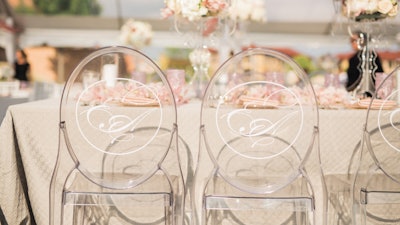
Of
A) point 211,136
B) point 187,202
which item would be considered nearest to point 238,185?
point 211,136

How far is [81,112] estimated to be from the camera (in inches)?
69.5

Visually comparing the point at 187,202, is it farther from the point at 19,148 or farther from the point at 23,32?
the point at 23,32

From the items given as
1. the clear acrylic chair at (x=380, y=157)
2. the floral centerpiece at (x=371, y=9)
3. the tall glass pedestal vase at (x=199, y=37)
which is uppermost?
the floral centerpiece at (x=371, y=9)

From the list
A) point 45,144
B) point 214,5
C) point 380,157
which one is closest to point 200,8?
point 214,5

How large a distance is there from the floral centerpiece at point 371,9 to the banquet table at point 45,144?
0.62 meters

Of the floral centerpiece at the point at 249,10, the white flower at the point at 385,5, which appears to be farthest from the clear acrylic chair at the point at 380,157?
the floral centerpiece at the point at 249,10

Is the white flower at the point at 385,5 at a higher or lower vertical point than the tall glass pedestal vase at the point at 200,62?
higher

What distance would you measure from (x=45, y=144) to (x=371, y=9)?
5.03 feet

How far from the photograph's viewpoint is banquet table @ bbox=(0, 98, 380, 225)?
1.93m

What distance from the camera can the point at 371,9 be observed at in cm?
234

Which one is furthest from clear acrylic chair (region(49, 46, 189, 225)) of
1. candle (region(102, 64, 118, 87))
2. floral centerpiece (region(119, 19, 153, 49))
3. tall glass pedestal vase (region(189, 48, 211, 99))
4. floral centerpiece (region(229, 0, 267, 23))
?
floral centerpiece (region(229, 0, 267, 23))

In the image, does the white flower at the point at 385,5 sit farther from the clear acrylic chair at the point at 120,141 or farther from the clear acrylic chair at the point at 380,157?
the clear acrylic chair at the point at 120,141

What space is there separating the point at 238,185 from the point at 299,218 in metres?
0.45

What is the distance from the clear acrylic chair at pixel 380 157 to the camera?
5.44ft
